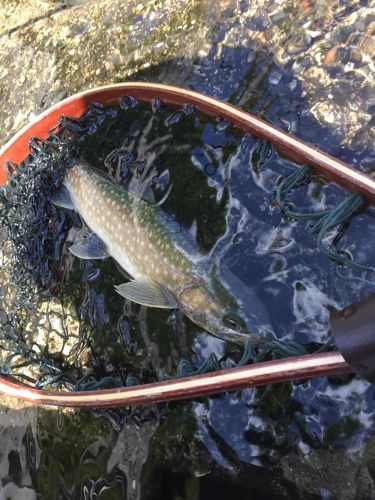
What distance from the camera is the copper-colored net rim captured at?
1923 mm

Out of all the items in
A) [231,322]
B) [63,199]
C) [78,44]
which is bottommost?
[231,322]

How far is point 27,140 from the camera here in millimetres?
3592

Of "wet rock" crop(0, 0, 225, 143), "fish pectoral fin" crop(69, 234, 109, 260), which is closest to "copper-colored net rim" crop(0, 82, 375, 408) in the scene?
"wet rock" crop(0, 0, 225, 143)

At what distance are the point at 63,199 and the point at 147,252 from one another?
36.8 inches

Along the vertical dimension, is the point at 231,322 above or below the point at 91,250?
below

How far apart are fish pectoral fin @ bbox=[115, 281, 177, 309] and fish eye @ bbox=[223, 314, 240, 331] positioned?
1.25 ft

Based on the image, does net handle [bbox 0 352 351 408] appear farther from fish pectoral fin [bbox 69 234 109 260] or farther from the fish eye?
fish pectoral fin [bbox 69 234 109 260]

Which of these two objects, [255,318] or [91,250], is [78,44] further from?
[255,318]

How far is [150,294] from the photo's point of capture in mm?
2859

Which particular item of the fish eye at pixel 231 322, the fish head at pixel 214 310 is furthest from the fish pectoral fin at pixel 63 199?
the fish eye at pixel 231 322

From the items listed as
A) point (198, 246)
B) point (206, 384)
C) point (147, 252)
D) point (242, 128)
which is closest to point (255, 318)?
point (206, 384)

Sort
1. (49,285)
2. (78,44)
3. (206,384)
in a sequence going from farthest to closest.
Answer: (78,44)
(49,285)
(206,384)

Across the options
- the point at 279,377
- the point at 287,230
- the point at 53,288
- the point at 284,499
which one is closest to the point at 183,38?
the point at 287,230

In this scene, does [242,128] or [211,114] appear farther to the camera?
[211,114]
